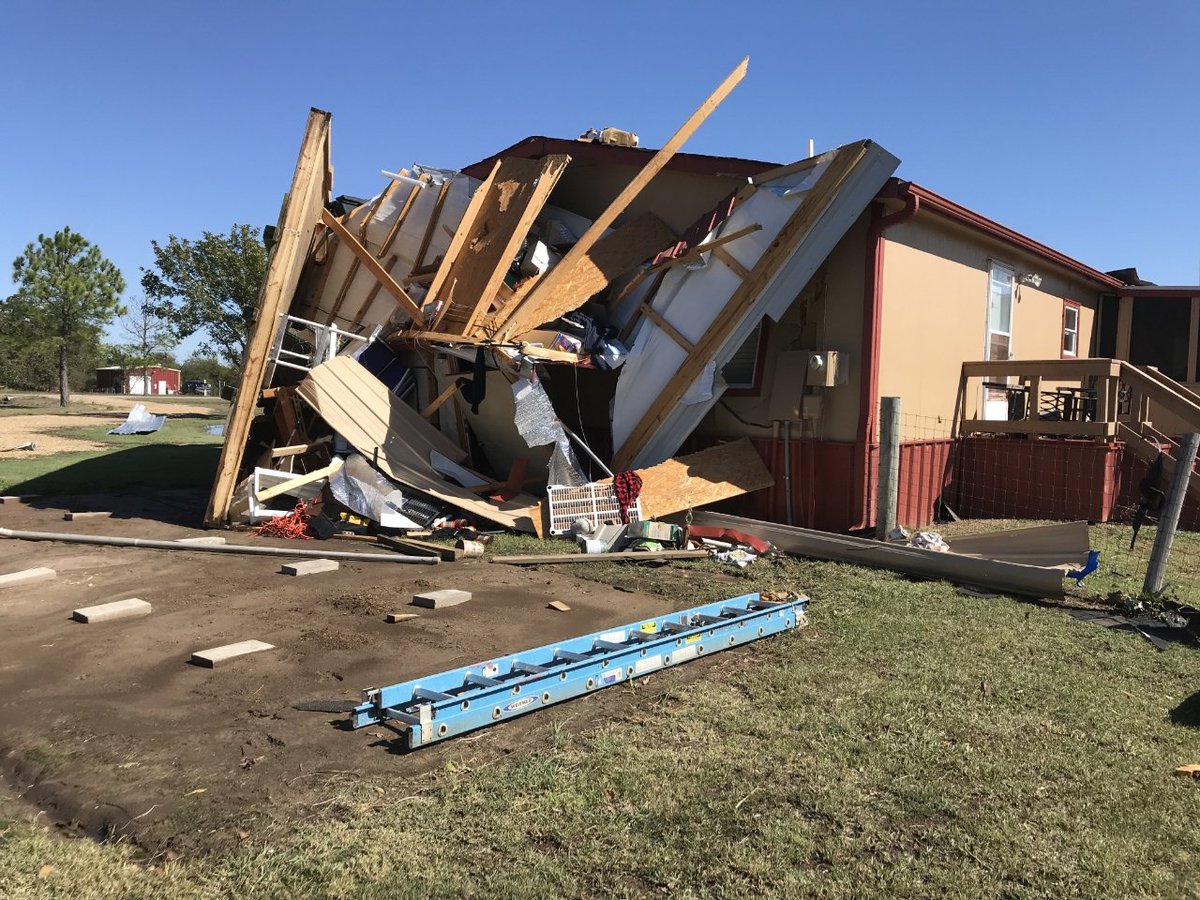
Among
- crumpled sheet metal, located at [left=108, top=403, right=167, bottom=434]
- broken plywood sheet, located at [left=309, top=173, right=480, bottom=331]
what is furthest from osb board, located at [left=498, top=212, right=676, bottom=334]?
crumpled sheet metal, located at [left=108, top=403, right=167, bottom=434]

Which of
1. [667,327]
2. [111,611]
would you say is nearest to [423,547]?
[111,611]

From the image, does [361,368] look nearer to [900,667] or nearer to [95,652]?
[95,652]

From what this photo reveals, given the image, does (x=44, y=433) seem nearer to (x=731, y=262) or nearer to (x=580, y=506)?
(x=580, y=506)

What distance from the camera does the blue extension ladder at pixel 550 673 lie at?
4.15 meters

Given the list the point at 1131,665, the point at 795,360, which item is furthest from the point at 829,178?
the point at 1131,665

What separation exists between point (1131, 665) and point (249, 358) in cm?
903

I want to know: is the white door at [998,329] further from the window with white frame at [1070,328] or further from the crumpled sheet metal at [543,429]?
the crumpled sheet metal at [543,429]

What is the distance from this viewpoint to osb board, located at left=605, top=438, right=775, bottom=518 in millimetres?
10164

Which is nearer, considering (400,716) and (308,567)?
(400,716)

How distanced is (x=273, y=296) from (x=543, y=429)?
11.5 feet

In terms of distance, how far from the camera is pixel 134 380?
77.6 meters

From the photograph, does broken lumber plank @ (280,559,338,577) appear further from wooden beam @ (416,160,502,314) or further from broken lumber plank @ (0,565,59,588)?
wooden beam @ (416,160,502,314)

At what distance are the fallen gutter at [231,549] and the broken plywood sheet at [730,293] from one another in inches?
129

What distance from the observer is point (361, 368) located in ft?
38.0
